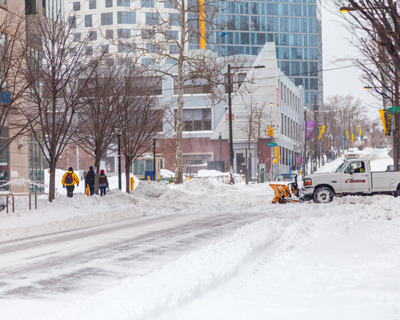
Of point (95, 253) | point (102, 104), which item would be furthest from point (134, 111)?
point (95, 253)

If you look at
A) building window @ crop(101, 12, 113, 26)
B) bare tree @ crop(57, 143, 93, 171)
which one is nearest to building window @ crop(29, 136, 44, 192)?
bare tree @ crop(57, 143, 93, 171)

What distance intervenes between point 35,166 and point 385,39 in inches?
1170

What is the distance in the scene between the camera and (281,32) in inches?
4532

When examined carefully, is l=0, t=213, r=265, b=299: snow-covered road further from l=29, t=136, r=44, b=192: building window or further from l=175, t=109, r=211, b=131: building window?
l=175, t=109, r=211, b=131: building window

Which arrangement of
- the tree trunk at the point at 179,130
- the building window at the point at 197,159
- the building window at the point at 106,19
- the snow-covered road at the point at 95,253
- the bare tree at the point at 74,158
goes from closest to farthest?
the snow-covered road at the point at 95,253, the tree trunk at the point at 179,130, the building window at the point at 197,159, the bare tree at the point at 74,158, the building window at the point at 106,19

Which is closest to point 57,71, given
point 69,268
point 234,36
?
point 69,268

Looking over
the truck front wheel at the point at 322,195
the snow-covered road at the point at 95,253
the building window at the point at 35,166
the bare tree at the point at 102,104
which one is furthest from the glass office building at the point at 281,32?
the snow-covered road at the point at 95,253

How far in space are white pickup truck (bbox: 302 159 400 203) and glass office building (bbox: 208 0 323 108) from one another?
90144 millimetres

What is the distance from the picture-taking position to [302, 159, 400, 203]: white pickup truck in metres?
24.0

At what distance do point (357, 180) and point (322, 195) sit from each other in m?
1.62

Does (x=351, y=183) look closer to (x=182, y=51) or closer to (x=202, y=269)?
(x=182, y=51)

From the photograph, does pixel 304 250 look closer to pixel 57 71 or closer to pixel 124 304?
pixel 124 304

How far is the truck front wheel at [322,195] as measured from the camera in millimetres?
23922

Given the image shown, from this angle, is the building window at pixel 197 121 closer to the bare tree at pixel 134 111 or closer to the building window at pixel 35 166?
the building window at pixel 35 166
